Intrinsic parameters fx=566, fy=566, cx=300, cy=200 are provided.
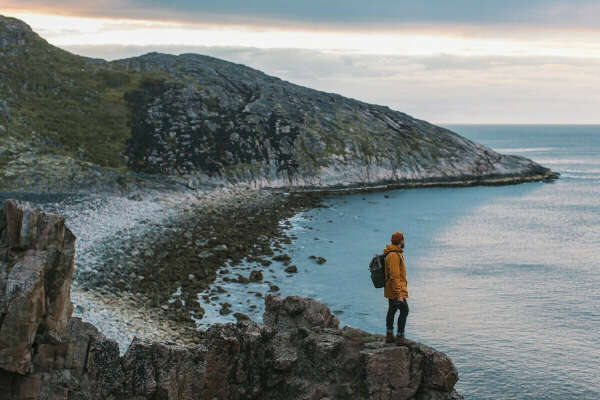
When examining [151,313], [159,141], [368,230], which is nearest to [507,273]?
[368,230]

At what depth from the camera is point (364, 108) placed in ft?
460

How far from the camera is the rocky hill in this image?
82.3 m

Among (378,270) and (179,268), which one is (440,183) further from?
(378,270)

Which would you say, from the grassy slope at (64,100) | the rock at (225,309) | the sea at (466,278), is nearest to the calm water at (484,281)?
the sea at (466,278)

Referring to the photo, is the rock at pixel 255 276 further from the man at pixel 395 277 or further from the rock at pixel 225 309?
the man at pixel 395 277

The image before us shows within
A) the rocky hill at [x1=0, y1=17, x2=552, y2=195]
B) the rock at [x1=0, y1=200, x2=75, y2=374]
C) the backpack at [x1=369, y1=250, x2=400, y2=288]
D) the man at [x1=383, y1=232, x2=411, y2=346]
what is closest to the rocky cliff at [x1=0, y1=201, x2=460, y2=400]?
the rock at [x1=0, y1=200, x2=75, y2=374]

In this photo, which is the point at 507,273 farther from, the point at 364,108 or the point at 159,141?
the point at 364,108

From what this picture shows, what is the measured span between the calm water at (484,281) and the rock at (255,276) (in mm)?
2145

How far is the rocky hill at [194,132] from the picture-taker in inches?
3241

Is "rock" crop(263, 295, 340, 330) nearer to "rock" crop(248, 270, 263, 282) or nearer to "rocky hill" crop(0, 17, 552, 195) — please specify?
"rock" crop(248, 270, 263, 282)

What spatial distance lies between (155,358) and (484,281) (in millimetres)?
38091

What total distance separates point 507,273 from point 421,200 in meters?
45.7

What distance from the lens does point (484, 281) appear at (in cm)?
5066

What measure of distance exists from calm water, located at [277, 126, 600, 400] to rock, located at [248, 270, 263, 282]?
2.14m
